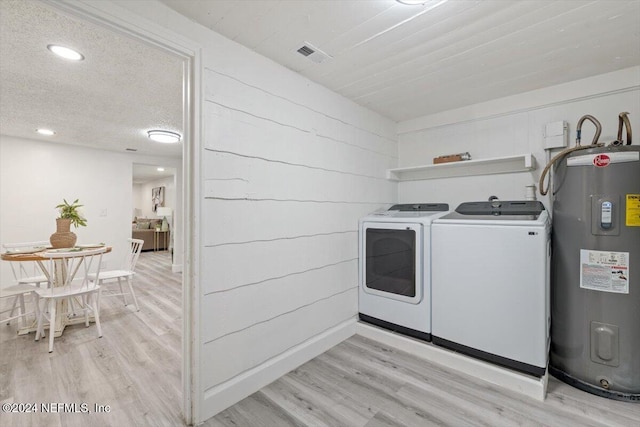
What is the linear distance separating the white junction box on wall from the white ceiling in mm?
339

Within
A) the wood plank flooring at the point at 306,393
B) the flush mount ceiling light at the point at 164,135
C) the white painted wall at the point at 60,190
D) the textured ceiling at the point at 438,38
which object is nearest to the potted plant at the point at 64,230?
the wood plank flooring at the point at 306,393

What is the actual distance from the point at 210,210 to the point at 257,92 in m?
0.85

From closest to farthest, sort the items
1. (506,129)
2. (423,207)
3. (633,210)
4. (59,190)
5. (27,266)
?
(633,210) < (506,129) < (423,207) < (27,266) < (59,190)

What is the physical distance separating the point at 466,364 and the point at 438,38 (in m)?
2.18

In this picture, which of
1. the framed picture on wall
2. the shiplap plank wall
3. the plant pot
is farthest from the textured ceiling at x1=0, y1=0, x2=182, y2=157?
the framed picture on wall

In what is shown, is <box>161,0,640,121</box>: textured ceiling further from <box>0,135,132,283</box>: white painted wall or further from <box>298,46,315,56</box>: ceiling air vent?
<box>0,135,132,283</box>: white painted wall

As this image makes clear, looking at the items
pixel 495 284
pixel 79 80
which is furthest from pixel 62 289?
pixel 495 284

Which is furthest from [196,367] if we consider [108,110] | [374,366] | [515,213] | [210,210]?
[108,110]

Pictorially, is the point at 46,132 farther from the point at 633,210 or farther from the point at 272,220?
the point at 633,210

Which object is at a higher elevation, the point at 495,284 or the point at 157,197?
the point at 157,197

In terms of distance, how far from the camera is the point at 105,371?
80.7 inches

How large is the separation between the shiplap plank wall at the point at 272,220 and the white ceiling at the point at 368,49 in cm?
33

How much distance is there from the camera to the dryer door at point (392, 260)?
2.26 metres

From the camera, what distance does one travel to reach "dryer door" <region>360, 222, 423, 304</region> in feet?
7.42
